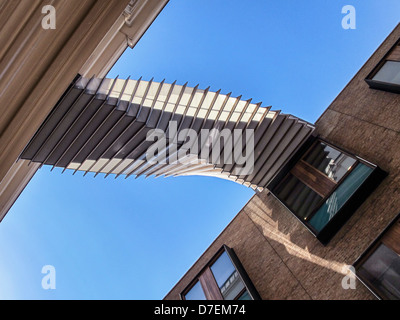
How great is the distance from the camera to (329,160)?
408 inches

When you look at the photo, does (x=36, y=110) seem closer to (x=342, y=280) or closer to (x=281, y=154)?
(x=342, y=280)

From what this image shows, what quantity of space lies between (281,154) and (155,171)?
5768mm

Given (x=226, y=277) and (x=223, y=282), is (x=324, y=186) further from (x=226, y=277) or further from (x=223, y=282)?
(x=223, y=282)

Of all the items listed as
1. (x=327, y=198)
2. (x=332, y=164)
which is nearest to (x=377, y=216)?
(x=327, y=198)

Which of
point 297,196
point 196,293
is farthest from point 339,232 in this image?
point 196,293

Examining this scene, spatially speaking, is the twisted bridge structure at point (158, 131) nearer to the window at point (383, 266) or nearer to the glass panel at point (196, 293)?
the glass panel at point (196, 293)

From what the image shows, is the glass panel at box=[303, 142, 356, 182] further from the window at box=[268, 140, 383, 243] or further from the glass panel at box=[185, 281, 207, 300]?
the glass panel at box=[185, 281, 207, 300]

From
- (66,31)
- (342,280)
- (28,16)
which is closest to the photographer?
(28,16)

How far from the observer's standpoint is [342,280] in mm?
7605

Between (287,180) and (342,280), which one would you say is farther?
(287,180)

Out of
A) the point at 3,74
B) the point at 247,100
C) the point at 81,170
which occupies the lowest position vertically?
the point at 81,170

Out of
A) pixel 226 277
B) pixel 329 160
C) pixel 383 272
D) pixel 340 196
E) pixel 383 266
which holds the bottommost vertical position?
pixel 226 277

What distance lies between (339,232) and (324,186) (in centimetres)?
181

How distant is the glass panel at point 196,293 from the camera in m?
11.4
